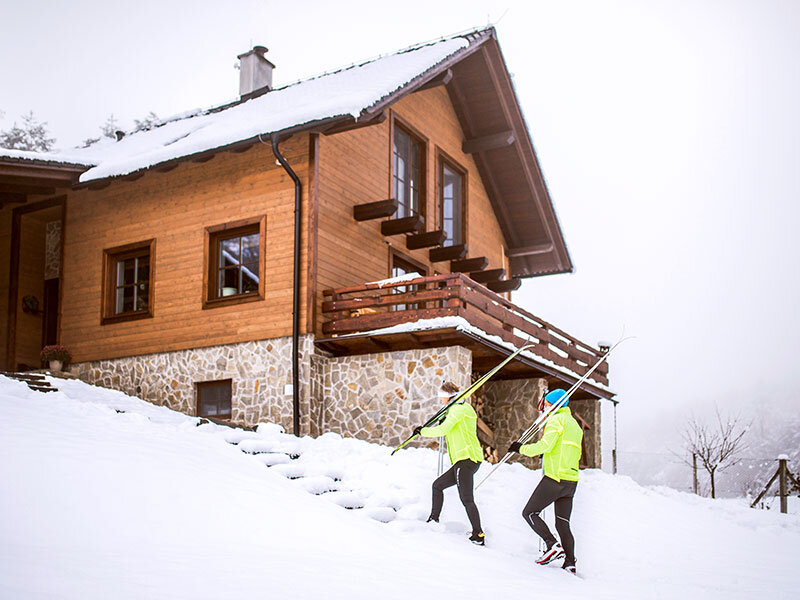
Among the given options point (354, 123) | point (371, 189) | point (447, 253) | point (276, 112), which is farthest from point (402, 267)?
point (354, 123)

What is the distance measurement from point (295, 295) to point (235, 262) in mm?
1684

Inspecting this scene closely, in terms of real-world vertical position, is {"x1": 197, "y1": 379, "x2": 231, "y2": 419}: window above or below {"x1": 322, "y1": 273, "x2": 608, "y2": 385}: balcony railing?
below

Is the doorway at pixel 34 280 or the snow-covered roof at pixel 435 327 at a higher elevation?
the doorway at pixel 34 280

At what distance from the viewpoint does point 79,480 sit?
814cm

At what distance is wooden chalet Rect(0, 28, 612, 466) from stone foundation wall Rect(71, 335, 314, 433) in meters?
0.03

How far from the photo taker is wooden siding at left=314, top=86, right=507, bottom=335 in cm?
1472

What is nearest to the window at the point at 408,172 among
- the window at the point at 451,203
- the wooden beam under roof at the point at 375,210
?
the window at the point at 451,203

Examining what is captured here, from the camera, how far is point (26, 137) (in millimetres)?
32844

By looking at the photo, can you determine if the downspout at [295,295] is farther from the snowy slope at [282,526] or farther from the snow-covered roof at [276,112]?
the snowy slope at [282,526]

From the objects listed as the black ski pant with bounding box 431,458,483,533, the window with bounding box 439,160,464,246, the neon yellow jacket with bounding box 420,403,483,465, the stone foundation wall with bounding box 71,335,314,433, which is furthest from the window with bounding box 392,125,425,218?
the black ski pant with bounding box 431,458,483,533

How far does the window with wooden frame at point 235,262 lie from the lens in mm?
14914

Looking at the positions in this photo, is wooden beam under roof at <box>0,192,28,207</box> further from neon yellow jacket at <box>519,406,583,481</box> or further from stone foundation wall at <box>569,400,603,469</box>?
neon yellow jacket at <box>519,406,583,481</box>

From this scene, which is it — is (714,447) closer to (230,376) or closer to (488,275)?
(488,275)

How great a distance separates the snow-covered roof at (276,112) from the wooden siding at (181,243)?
0.63 meters
